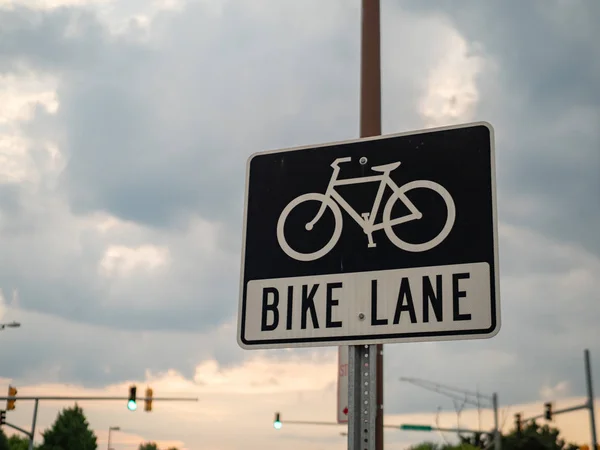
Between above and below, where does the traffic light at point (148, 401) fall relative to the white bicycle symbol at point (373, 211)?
above

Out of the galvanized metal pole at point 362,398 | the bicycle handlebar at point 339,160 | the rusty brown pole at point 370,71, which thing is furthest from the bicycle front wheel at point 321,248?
the rusty brown pole at point 370,71

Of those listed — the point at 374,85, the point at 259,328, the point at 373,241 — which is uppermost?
the point at 374,85

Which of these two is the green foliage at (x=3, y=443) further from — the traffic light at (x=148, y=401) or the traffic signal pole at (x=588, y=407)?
the traffic signal pole at (x=588, y=407)

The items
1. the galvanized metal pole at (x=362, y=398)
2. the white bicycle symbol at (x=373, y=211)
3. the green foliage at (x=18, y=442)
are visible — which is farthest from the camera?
the green foliage at (x=18, y=442)

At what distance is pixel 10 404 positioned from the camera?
116 feet

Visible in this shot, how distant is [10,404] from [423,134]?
3571cm

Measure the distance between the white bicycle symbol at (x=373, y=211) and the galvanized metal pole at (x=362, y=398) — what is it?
457 millimetres

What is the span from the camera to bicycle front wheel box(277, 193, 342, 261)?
3.41 meters

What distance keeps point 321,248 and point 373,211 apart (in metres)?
0.28

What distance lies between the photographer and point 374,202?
11.1 ft

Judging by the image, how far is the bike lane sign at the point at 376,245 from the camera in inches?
125

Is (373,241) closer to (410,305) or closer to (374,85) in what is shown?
(410,305)

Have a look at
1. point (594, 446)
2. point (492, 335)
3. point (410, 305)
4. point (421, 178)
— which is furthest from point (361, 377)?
point (594, 446)

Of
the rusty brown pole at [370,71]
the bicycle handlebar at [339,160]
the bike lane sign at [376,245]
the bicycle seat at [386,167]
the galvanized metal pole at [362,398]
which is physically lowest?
the galvanized metal pole at [362,398]
